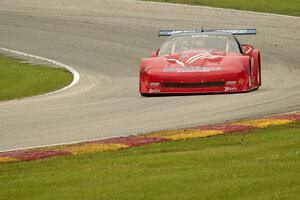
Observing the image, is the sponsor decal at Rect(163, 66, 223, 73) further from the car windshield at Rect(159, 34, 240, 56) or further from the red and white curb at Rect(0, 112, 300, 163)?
the red and white curb at Rect(0, 112, 300, 163)

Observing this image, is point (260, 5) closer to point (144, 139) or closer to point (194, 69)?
point (194, 69)

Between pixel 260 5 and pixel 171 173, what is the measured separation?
89.8ft

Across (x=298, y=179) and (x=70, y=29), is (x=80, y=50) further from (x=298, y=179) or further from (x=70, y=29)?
(x=298, y=179)

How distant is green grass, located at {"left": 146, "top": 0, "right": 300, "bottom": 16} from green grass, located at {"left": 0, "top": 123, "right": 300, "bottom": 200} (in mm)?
23320

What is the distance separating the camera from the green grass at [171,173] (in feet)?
32.0

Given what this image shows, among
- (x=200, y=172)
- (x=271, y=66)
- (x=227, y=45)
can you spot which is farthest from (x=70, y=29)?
(x=200, y=172)

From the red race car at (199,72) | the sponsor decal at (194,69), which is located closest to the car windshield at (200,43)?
the red race car at (199,72)

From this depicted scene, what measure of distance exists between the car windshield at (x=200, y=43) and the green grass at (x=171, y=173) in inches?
311

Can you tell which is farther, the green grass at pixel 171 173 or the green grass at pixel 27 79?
the green grass at pixel 27 79

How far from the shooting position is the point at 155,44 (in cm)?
3184

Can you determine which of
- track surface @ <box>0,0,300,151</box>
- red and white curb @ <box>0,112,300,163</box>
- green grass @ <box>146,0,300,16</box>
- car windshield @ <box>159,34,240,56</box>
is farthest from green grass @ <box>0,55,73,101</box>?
green grass @ <box>146,0,300,16</box>

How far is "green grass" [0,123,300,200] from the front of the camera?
9.76 m

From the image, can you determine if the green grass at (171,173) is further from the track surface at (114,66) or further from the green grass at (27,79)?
the green grass at (27,79)

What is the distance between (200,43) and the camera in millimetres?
21531
